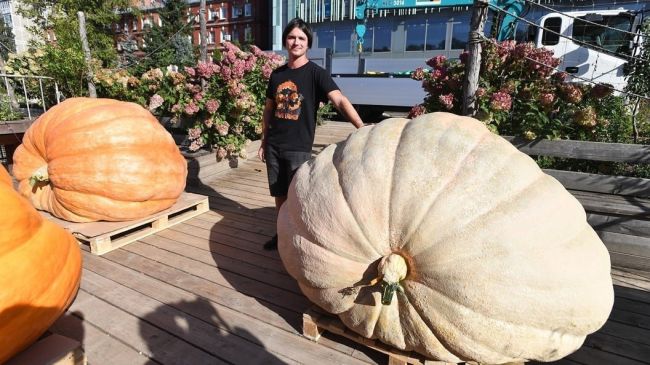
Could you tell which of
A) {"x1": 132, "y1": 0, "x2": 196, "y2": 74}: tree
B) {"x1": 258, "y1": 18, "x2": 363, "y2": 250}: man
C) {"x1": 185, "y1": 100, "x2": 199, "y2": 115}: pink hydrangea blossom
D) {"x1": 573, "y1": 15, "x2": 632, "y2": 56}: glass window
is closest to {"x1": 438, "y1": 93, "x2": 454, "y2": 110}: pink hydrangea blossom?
{"x1": 258, "y1": 18, "x2": 363, "y2": 250}: man

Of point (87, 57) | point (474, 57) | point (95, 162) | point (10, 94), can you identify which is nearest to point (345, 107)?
point (474, 57)

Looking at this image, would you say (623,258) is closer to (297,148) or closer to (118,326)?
(297,148)

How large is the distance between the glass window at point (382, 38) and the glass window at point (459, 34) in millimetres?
3226

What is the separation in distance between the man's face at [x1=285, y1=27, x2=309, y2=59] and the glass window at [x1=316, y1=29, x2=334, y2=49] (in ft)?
65.1

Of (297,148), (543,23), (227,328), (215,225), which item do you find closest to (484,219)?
(227,328)

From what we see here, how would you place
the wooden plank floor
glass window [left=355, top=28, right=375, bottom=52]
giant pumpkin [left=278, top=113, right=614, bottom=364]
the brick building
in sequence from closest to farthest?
giant pumpkin [left=278, top=113, right=614, bottom=364], the wooden plank floor, glass window [left=355, top=28, right=375, bottom=52], the brick building

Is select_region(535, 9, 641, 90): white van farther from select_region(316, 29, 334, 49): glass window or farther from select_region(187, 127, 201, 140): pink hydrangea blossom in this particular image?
select_region(316, 29, 334, 49): glass window

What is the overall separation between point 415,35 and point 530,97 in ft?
53.0

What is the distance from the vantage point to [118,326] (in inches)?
82.3

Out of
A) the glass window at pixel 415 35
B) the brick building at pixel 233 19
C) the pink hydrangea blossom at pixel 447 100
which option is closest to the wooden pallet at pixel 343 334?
the pink hydrangea blossom at pixel 447 100

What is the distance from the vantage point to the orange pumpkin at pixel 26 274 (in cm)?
149

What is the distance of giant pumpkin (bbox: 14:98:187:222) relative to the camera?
9.07 ft

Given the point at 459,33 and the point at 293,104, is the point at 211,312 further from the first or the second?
the point at 459,33

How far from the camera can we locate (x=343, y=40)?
20.9m
